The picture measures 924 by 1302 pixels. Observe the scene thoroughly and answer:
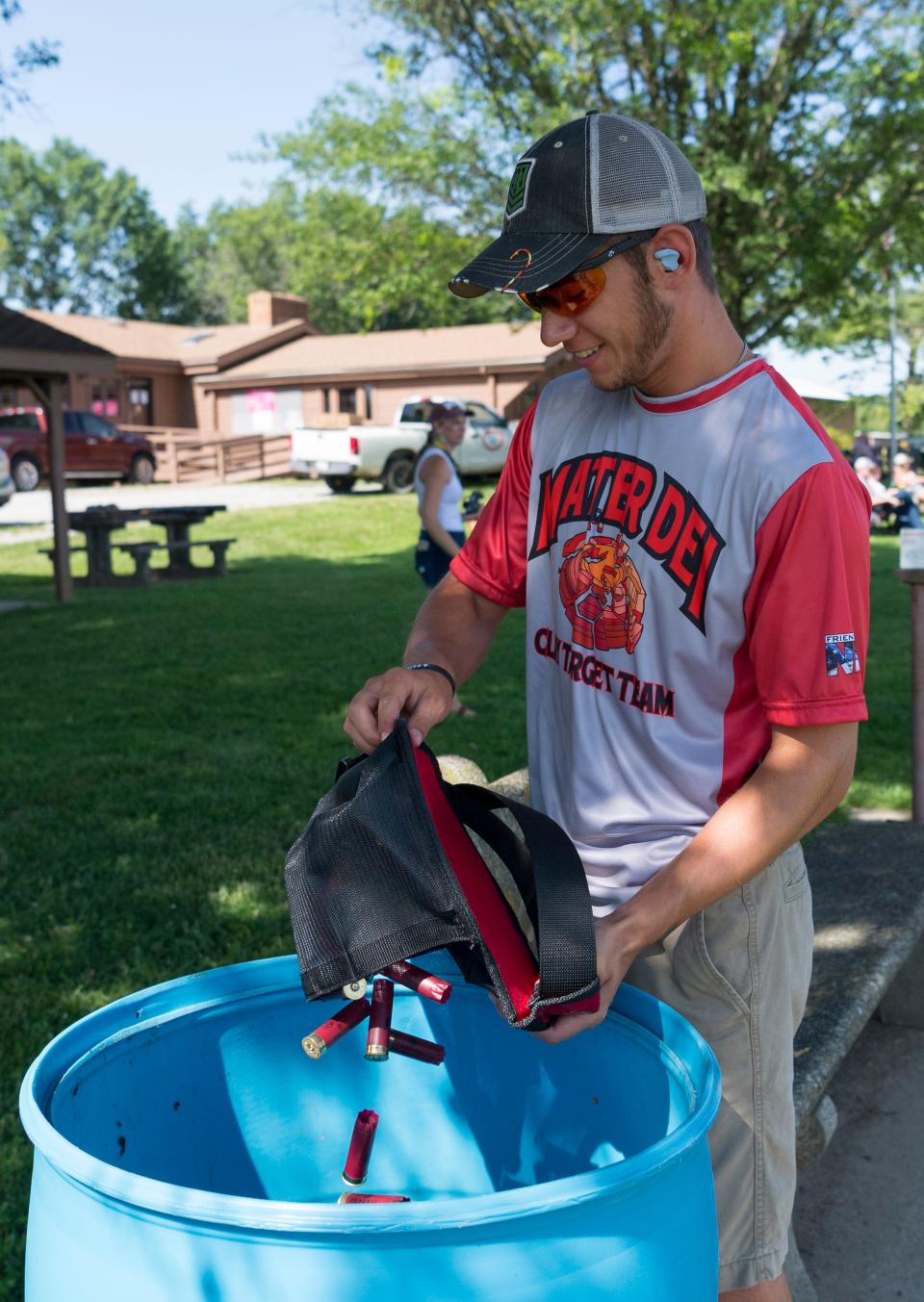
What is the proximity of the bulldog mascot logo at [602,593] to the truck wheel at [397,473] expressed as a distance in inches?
1019

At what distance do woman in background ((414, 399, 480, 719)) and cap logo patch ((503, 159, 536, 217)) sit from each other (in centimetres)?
649

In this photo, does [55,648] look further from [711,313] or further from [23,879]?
[711,313]

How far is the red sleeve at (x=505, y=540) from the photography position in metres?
2.30

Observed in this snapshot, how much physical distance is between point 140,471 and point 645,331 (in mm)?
30683

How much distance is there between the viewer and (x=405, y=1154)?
2.06 meters

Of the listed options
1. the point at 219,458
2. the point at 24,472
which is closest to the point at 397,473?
the point at 219,458

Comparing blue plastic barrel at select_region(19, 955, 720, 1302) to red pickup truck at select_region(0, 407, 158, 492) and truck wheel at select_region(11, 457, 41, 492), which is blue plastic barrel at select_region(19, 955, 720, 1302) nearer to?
red pickup truck at select_region(0, 407, 158, 492)

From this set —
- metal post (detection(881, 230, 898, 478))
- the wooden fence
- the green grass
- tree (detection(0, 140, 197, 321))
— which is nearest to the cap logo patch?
the green grass

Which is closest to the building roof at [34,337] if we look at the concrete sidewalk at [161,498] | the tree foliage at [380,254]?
the concrete sidewalk at [161,498]

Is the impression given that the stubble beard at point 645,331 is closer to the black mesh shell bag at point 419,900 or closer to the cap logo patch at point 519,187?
the cap logo patch at point 519,187

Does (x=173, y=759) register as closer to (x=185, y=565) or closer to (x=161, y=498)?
(x=185, y=565)

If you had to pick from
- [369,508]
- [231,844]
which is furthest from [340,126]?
[231,844]

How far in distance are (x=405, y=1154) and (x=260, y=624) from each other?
32.6ft

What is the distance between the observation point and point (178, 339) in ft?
149
